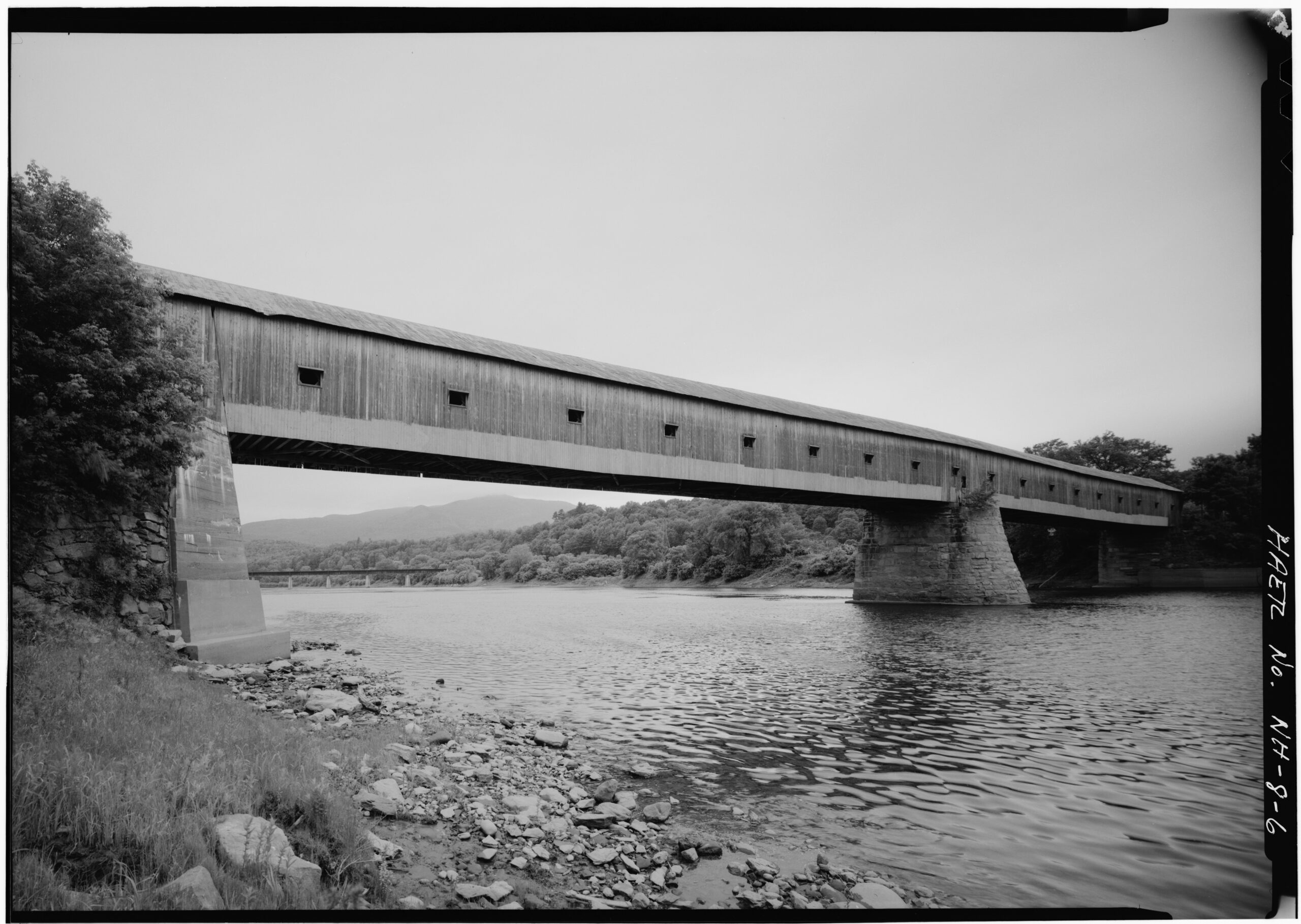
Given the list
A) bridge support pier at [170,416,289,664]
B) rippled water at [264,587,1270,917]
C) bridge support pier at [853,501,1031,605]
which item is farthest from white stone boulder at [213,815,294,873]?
bridge support pier at [853,501,1031,605]

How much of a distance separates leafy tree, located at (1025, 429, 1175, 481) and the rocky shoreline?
35476mm

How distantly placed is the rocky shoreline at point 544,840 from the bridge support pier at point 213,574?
3.32 meters

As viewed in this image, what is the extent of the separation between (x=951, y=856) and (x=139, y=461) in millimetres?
9223

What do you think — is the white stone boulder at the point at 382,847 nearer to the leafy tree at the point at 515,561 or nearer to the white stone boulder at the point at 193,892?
the white stone boulder at the point at 193,892

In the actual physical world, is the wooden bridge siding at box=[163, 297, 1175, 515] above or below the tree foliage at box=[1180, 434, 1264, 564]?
above

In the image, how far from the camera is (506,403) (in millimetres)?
15070

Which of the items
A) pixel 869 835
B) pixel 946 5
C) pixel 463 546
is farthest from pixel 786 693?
pixel 463 546

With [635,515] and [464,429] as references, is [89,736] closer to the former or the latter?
[464,429]

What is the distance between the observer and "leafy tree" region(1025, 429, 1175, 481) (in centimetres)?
3306

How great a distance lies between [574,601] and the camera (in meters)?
37.5

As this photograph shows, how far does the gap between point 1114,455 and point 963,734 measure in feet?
127

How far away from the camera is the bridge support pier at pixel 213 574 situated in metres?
8.17

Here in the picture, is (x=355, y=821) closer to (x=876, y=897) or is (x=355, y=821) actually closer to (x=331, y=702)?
(x=876, y=897)

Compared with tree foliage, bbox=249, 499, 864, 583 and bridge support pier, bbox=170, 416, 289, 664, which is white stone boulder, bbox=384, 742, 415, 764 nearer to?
bridge support pier, bbox=170, 416, 289, 664
